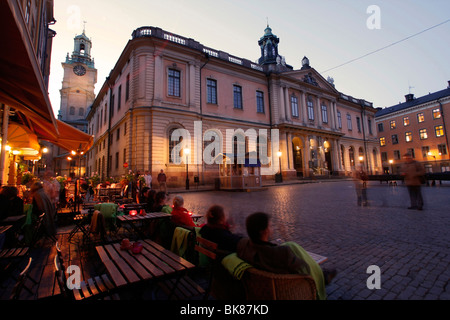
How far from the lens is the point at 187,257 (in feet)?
10.3

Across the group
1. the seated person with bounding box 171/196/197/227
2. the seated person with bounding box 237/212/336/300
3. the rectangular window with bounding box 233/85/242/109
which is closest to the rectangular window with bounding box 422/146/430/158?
the rectangular window with bounding box 233/85/242/109

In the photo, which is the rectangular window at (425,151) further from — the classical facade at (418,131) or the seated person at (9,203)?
the seated person at (9,203)

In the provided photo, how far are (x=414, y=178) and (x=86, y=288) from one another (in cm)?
966

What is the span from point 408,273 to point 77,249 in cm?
562

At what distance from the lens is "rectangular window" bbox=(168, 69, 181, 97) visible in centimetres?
2081

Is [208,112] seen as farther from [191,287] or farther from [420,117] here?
[420,117]

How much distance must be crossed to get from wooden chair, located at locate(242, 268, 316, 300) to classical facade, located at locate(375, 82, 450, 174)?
1811 inches

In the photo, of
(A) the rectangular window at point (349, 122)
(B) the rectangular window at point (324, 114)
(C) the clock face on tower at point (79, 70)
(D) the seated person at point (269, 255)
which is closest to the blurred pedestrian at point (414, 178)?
(D) the seated person at point (269, 255)

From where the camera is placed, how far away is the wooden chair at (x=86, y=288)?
5.82 feet

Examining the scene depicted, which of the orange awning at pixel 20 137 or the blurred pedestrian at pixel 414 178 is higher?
the orange awning at pixel 20 137

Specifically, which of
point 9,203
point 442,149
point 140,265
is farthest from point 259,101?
point 442,149

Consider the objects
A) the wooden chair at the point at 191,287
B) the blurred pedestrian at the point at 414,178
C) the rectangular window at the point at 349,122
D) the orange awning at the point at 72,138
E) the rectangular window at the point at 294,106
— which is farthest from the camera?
the rectangular window at the point at 349,122

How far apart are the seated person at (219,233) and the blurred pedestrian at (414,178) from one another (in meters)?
7.94

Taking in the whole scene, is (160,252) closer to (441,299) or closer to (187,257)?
(187,257)
